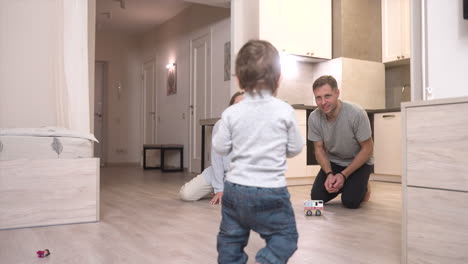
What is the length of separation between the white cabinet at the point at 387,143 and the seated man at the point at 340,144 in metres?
1.89

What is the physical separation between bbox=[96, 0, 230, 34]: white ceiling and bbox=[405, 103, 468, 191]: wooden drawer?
551cm

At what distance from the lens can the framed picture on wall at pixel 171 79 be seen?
7502 mm

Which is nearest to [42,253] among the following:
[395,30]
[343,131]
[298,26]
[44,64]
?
[44,64]

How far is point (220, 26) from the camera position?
6.03 m

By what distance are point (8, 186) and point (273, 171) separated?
178 cm

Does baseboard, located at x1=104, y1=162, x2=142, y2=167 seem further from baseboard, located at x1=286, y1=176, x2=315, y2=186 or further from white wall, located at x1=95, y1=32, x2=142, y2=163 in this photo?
baseboard, located at x1=286, y1=176, x2=315, y2=186

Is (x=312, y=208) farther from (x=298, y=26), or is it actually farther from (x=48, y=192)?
(x=298, y=26)

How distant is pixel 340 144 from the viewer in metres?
3.02

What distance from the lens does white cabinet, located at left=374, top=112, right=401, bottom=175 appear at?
15.7ft

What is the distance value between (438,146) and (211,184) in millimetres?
2284

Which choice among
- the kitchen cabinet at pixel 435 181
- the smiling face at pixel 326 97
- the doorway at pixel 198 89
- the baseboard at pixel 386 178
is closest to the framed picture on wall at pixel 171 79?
the doorway at pixel 198 89

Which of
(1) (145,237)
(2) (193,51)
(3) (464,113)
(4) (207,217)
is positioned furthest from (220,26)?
(3) (464,113)

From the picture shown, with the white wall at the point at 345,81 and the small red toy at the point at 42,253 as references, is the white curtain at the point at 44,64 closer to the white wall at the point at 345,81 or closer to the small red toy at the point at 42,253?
the small red toy at the point at 42,253

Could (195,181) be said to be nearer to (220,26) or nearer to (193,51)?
(220,26)
